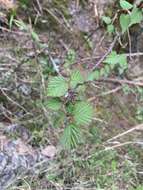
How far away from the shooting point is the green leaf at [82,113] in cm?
170

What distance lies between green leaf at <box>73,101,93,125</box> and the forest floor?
0.38 feet

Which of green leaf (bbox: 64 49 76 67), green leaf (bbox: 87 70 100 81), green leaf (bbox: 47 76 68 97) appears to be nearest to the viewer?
green leaf (bbox: 47 76 68 97)

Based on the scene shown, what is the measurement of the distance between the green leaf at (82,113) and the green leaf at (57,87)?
0.08m

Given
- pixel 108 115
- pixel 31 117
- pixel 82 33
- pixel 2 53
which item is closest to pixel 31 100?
pixel 31 117

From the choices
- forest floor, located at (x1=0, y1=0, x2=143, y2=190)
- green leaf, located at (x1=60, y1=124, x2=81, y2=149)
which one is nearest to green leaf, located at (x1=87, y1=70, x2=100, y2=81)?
forest floor, located at (x1=0, y1=0, x2=143, y2=190)

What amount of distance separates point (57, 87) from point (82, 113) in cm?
13

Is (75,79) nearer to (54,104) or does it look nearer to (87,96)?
(54,104)

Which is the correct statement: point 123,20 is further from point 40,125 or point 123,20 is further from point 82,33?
point 82,33

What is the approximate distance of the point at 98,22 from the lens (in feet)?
8.57

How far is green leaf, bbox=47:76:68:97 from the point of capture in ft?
5.57

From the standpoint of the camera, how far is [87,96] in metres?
2.36

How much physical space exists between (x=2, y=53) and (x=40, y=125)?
0.41 m

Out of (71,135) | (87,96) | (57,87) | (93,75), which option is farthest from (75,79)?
(87,96)

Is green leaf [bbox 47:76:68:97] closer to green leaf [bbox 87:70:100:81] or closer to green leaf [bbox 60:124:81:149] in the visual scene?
green leaf [bbox 60:124:81:149]
